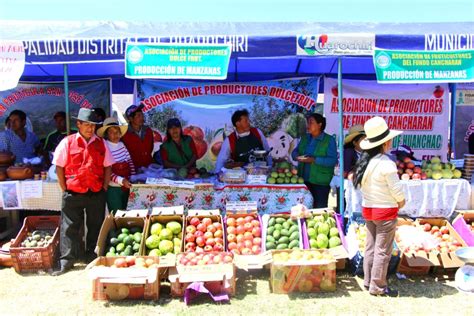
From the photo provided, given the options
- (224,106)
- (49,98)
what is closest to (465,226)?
(224,106)

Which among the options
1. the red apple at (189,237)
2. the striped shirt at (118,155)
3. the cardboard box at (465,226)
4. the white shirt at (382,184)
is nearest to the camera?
the white shirt at (382,184)

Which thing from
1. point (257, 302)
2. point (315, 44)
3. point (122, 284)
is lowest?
point (257, 302)

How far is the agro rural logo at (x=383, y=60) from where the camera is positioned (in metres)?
5.15

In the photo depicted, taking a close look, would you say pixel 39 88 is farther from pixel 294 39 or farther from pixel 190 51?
pixel 294 39

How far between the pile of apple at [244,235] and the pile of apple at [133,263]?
3.02 ft

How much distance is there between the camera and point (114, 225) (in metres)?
5.41

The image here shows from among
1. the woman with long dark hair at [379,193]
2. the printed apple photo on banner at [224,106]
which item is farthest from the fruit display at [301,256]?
the printed apple photo on banner at [224,106]

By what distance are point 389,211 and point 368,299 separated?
943mm

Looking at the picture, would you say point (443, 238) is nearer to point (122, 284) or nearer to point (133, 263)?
point (133, 263)

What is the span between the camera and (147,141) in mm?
6891

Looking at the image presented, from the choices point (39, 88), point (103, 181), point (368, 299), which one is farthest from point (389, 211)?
point (39, 88)

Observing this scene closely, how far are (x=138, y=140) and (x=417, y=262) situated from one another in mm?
4008

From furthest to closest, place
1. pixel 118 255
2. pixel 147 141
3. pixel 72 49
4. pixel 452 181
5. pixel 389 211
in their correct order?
pixel 147 141, pixel 452 181, pixel 72 49, pixel 118 255, pixel 389 211

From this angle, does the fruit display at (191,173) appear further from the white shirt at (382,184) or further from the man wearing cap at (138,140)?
the white shirt at (382,184)
